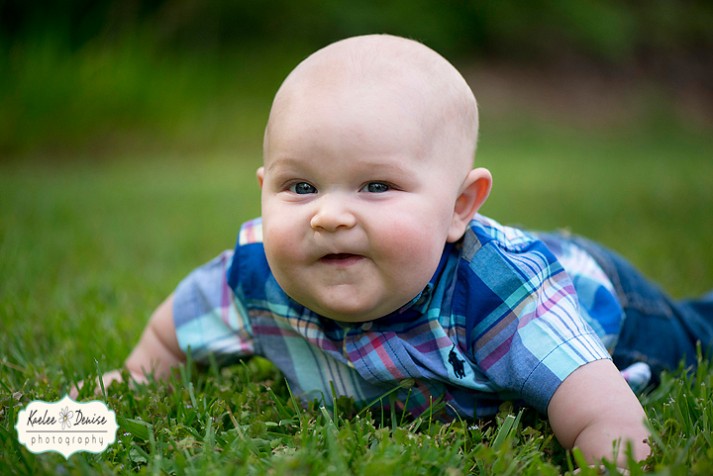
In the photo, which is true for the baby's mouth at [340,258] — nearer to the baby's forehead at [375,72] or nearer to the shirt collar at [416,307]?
the shirt collar at [416,307]

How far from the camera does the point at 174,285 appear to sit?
298 centimetres

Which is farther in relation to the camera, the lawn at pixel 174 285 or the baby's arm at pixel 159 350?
the baby's arm at pixel 159 350

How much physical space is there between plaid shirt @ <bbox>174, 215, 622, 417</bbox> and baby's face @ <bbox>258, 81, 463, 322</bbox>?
0.43 ft

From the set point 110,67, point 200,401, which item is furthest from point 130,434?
point 110,67

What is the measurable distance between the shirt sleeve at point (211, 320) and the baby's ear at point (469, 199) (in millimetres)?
623

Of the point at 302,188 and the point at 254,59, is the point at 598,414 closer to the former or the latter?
the point at 302,188

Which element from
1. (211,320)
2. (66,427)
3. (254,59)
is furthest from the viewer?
(254,59)

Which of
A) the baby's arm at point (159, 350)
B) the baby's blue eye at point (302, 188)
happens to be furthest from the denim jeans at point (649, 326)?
the baby's arm at point (159, 350)

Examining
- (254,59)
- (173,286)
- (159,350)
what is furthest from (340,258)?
(254,59)

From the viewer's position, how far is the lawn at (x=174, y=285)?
1.45 metres

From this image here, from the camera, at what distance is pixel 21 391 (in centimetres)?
179

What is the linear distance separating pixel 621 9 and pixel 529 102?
351 centimetres

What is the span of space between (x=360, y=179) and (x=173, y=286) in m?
1.60

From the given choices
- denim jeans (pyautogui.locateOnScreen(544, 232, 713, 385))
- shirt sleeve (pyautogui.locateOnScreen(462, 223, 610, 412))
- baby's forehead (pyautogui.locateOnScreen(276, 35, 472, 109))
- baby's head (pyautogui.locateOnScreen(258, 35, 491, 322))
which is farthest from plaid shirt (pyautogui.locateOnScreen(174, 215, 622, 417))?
denim jeans (pyautogui.locateOnScreen(544, 232, 713, 385))
